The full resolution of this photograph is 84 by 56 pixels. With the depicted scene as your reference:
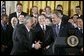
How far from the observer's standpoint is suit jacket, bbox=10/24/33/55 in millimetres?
6672

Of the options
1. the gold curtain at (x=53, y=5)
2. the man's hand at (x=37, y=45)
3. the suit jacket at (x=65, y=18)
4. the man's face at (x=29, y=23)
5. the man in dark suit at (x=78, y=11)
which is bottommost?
the man's hand at (x=37, y=45)

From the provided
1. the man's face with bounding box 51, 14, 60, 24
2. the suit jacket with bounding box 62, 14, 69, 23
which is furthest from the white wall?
the suit jacket with bounding box 62, 14, 69, 23

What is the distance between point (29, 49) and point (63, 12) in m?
0.67

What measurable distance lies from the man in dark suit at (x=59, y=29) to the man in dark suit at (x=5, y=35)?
59 cm

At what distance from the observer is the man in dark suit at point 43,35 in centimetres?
668

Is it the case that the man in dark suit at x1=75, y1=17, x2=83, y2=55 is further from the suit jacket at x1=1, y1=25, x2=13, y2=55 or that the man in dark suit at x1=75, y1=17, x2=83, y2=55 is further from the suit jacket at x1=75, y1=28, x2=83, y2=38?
the suit jacket at x1=1, y1=25, x2=13, y2=55

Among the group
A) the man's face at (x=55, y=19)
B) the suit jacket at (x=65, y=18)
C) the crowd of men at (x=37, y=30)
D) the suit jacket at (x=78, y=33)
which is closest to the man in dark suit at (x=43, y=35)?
the crowd of men at (x=37, y=30)

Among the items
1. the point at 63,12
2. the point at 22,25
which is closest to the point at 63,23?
the point at 63,12

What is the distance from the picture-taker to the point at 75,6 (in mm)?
6672

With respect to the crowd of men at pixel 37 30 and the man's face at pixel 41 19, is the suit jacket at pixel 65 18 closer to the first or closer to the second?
the crowd of men at pixel 37 30

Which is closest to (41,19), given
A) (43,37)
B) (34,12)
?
(34,12)

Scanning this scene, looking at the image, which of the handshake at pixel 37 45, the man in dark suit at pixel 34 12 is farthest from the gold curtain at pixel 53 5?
the handshake at pixel 37 45

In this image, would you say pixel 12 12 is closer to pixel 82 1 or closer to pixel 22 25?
pixel 22 25

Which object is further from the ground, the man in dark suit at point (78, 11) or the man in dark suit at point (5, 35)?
the man in dark suit at point (78, 11)
